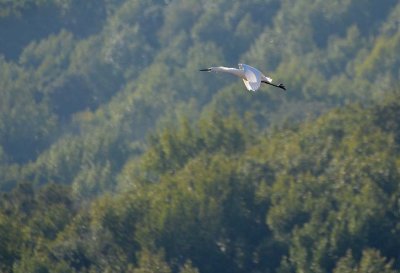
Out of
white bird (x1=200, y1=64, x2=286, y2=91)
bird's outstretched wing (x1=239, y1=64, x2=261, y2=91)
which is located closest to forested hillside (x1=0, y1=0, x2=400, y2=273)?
white bird (x1=200, y1=64, x2=286, y2=91)

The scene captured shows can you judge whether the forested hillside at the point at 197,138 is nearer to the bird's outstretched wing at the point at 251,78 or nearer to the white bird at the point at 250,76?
the white bird at the point at 250,76

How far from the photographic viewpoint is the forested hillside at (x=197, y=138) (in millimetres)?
58406

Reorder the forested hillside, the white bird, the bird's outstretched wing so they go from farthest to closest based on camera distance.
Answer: the forested hillside
the white bird
the bird's outstretched wing

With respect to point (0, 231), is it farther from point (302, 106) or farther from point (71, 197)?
point (302, 106)

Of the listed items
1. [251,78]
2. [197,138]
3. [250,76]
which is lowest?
[251,78]

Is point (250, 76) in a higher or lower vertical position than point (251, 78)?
higher

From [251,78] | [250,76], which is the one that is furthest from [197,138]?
[251,78]

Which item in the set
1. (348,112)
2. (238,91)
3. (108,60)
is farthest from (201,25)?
(348,112)

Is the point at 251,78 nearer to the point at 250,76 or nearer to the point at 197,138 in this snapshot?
the point at 250,76

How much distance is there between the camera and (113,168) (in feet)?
350

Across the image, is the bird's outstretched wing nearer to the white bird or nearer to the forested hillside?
the white bird

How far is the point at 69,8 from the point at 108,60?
865cm

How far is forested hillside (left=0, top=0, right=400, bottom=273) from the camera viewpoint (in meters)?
58.4

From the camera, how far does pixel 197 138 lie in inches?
2948
